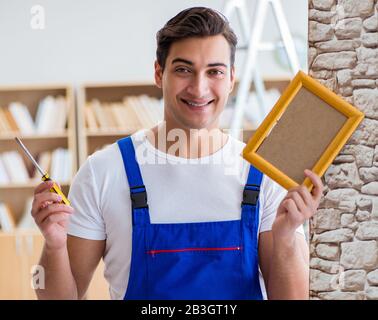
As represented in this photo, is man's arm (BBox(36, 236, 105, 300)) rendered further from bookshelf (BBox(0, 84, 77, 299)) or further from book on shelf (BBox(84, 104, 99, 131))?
book on shelf (BBox(84, 104, 99, 131))

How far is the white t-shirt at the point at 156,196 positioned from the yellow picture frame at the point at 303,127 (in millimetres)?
84

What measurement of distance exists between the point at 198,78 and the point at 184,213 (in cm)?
22

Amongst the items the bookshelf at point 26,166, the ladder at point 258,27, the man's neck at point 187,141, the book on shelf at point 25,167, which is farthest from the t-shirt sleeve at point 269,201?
the book on shelf at point 25,167

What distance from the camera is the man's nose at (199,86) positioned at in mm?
1091

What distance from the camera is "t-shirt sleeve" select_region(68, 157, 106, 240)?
1.13 m

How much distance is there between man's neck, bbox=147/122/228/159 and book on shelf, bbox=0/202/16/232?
1.42 m

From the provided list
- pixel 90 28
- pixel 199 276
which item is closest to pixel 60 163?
pixel 90 28

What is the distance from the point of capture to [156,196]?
1.13 metres

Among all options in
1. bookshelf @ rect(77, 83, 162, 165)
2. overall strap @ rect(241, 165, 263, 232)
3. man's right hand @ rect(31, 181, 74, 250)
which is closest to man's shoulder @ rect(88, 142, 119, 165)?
man's right hand @ rect(31, 181, 74, 250)

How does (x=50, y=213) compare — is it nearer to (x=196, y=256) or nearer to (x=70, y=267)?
(x=70, y=267)

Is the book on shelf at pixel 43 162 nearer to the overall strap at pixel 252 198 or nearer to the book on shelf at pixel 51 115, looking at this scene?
the book on shelf at pixel 51 115

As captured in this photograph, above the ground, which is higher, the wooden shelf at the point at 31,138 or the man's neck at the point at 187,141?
the man's neck at the point at 187,141
